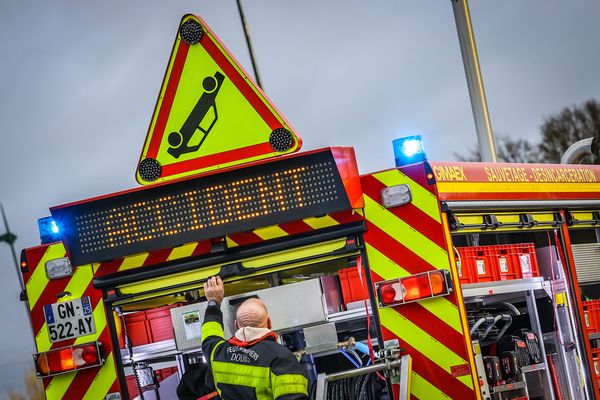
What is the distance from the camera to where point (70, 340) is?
24.3 feet

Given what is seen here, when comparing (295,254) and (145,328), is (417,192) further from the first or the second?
(145,328)

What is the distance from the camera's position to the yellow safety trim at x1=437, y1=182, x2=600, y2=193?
7180 millimetres

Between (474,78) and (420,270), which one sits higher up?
(474,78)

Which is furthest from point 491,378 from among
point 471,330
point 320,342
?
point 320,342

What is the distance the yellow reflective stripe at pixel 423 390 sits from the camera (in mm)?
6695

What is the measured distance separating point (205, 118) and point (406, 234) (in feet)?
4.88

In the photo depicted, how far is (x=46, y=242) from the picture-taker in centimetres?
754

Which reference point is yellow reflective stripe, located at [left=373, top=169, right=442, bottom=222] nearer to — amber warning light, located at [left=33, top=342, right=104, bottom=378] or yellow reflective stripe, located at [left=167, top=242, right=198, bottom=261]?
yellow reflective stripe, located at [left=167, top=242, right=198, bottom=261]

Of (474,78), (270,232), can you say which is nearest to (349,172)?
(270,232)

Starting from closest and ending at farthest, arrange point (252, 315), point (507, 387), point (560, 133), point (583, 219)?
point (252, 315) < point (507, 387) < point (583, 219) < point (560, 133)

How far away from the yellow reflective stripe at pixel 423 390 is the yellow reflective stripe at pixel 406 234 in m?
0.70

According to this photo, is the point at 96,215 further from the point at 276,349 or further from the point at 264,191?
the point at 276,349

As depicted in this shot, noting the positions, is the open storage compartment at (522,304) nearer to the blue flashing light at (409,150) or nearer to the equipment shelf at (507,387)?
the equipment shelf at (507,387)

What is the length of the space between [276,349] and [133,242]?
52.7 inches
